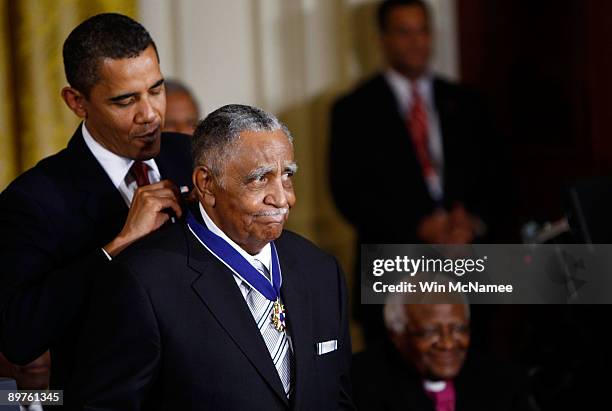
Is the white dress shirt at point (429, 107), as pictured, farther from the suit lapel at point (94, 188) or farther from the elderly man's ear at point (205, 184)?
the elderly man's ear at point (205, 184)

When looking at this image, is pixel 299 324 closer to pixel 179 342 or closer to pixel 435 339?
pixel 179 342

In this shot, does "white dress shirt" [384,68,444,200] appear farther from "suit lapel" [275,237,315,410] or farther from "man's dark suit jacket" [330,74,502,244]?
"suit lapel" [275,237,315,410]

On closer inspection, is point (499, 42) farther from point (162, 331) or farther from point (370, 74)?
point (162, 331)

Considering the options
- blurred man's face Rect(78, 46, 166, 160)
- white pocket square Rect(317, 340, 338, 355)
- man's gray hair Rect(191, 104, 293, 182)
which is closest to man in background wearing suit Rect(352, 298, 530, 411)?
white pocket square Rect(317, 340, 338, 355)

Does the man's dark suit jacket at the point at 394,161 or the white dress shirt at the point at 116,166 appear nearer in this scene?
the white dress shirt at the point at 116,166

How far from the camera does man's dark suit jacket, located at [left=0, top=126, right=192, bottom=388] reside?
2.10m

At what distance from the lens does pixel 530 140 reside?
506cm

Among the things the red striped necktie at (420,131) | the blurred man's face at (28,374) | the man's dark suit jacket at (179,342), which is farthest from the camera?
the red striped necktie at (420,131)

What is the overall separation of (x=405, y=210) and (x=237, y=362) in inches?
94.4

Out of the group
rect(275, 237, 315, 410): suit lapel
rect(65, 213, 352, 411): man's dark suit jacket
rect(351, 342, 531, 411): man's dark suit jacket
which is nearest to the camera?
rect(65, 213, 352, 411): man's dark suit jacket

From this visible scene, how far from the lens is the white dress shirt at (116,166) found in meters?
2.27

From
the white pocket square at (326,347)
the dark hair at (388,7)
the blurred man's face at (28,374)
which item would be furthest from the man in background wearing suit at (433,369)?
the dark hair at (388,7)

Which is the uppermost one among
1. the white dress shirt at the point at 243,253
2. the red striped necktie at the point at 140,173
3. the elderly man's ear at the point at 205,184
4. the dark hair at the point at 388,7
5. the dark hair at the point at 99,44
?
the dark hair at the point at 388,7

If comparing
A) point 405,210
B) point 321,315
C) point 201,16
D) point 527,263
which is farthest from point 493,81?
point 321,315
